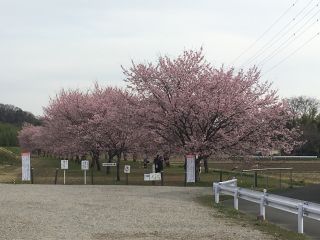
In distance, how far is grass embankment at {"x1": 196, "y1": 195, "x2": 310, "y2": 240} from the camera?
37.3 ft

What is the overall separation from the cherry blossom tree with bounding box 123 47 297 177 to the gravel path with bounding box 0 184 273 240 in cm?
1159

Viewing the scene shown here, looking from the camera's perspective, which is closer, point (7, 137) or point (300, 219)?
point (300, 219)

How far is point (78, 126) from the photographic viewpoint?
4688 centimetres

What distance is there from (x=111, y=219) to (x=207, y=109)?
61.4 feet

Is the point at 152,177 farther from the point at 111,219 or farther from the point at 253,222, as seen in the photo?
the point at 253,222

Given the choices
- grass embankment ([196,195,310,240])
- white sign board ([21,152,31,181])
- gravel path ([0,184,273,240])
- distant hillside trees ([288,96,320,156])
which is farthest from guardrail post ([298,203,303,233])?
distant hillside trees ([288,96,320,156])

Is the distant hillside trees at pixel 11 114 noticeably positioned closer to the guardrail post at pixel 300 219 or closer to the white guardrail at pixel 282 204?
the white guardrail at pixel 282 204

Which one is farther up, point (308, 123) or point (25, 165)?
point (308, 123)

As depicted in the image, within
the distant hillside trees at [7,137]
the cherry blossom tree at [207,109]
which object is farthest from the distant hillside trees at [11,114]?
the cherry blossom tree at [207,109]

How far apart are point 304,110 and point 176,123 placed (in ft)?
315

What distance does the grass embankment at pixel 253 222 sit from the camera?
1136cm

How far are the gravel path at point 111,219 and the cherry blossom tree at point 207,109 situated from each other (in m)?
11.6

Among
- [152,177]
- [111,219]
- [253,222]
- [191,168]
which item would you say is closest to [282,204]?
[253,222]

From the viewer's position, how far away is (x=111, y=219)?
14.1 m
